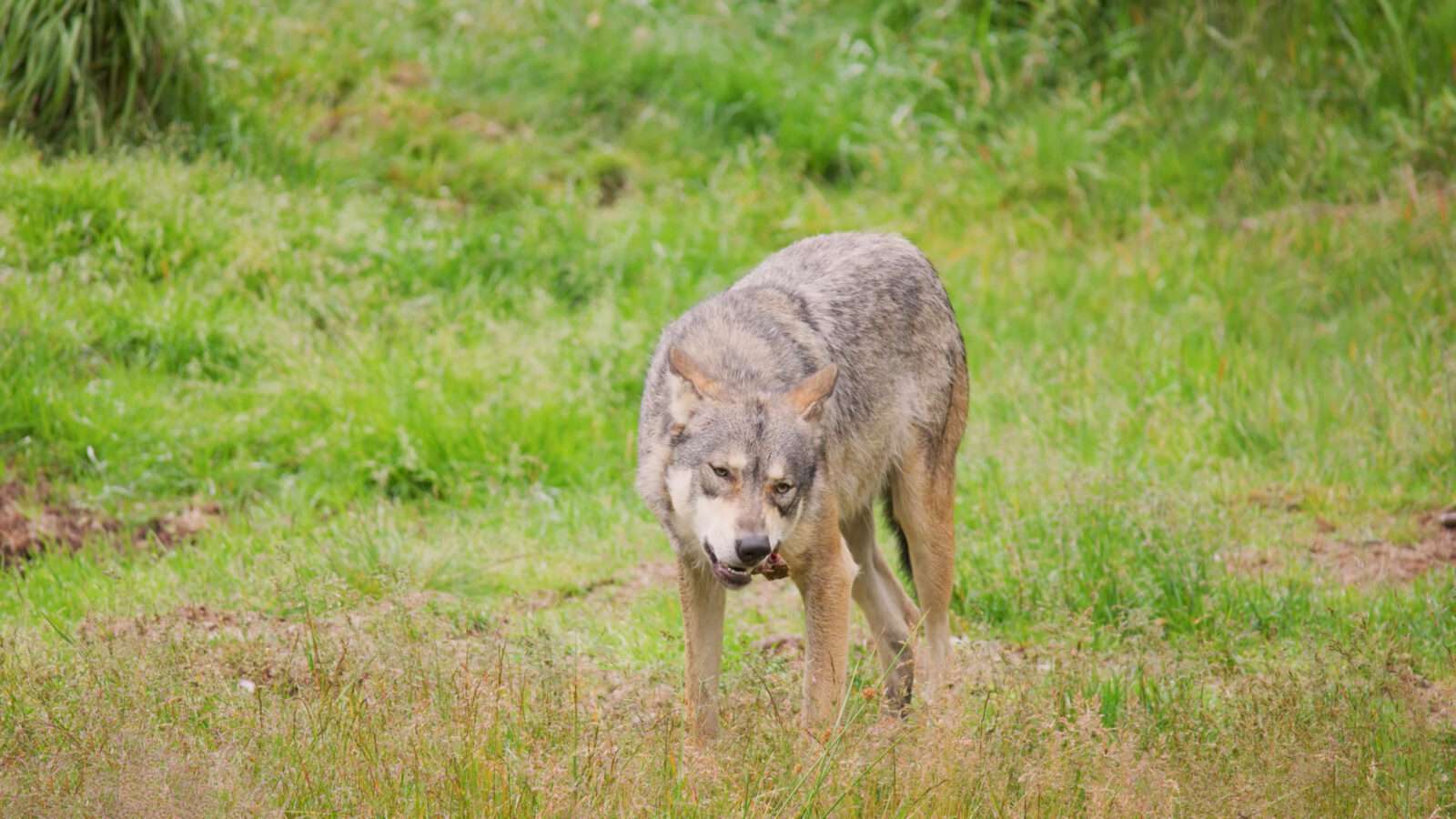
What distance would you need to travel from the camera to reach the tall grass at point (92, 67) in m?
9.17

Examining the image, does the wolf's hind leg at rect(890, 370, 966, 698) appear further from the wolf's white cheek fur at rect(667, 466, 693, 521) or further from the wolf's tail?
the wolf's white cheek fur at rect(667, 466, 693, 521)

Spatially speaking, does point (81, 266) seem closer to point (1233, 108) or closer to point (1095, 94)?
point (1095, 94)

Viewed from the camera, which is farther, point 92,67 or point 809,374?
point 92,67

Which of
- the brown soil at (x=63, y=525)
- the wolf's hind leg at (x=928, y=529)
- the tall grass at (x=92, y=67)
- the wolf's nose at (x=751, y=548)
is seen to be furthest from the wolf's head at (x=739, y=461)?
the tall grass at (x=92, y=67)

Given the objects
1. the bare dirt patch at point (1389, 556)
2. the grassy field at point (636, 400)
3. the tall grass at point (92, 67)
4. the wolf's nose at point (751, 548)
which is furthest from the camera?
the tall grass at point (92, 67)

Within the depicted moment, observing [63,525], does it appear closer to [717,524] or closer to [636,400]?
[636,400]

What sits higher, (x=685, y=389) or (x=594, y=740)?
(x=685, y=389)

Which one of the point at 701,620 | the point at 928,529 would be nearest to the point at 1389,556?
the point at 928,529

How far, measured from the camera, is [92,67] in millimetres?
9422

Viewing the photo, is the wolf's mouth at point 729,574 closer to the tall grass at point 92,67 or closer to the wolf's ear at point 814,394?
the wolf's ear at point 814,394

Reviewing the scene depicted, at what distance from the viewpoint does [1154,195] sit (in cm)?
1112

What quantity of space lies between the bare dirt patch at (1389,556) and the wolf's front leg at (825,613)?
260 centimetres

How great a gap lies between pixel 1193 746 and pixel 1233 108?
26.5 ft

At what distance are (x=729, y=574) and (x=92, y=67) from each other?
685 centimetres
